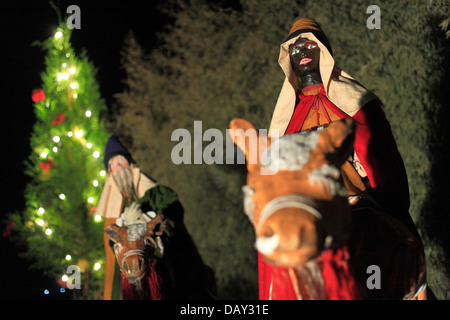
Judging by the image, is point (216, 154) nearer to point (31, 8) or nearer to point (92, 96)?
point (92, 96)

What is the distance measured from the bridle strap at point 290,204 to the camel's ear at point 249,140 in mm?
228

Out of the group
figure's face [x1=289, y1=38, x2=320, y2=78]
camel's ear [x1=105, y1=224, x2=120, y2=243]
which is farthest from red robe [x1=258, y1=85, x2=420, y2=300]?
camel's ear [x1=105, y1=224, x2=120, y2=243]

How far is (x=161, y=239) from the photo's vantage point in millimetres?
3402

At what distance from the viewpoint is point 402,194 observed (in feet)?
6.82

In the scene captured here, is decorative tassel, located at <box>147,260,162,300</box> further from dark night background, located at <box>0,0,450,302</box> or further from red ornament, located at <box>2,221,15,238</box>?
red ornament, located at <box>2,221,15,238</box>

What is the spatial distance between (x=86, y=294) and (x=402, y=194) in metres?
5.28

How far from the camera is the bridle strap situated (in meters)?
1.38

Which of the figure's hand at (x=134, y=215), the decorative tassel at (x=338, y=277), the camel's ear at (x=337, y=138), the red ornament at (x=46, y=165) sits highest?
the red ornament at (x=46, y=165)

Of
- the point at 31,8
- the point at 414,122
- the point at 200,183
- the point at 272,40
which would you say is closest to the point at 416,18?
the point at 414,122

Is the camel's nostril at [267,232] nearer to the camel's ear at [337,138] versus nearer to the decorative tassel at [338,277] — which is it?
the decorative tassel at [338,277]

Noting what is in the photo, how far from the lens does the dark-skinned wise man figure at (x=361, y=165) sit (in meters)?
1.78

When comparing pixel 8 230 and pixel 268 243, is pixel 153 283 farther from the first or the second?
pixel 8 230

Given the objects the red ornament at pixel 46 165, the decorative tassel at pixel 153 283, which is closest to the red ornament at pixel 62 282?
the red ornament at pixel 46 165

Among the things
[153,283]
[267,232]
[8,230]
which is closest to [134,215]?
[153,283]
